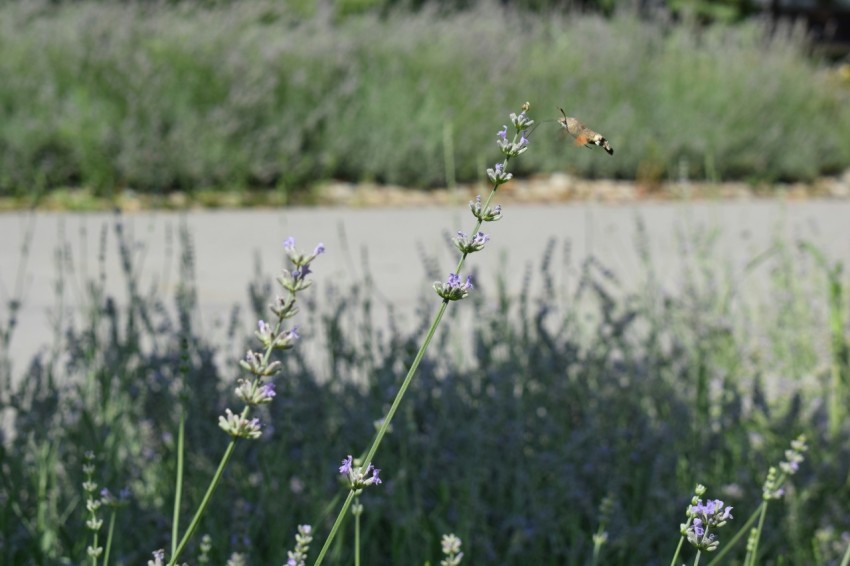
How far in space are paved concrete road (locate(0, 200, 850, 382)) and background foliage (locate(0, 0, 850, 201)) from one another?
0.57m

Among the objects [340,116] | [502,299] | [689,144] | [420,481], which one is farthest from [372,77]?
[420,481]

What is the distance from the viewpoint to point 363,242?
300 inches

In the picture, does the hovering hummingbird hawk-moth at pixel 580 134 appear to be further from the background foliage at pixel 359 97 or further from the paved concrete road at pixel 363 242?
the background foliage at pixel 359 97

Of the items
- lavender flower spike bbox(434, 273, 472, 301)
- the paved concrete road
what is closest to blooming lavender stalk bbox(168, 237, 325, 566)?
lavender flower spike bbox(434, 273, 472, 301)

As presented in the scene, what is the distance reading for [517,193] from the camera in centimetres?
1064

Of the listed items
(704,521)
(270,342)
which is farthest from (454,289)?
(704,521)

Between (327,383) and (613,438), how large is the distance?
724mm

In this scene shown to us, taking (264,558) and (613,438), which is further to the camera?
(613,438)

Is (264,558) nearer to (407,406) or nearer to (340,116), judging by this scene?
(407,406)

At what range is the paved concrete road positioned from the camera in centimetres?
594

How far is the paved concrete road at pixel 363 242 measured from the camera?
19.5 feet

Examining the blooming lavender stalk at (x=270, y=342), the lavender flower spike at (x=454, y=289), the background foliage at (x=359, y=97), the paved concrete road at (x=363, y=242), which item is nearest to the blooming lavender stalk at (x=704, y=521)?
the lavender flower spike at (x=454, y=289)

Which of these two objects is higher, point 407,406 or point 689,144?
point 689,144

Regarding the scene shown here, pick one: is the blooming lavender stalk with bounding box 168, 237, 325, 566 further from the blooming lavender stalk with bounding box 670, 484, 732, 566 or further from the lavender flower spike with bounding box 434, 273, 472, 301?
the blooming lavender stalk with bounding box 670, 484, 732, 566
